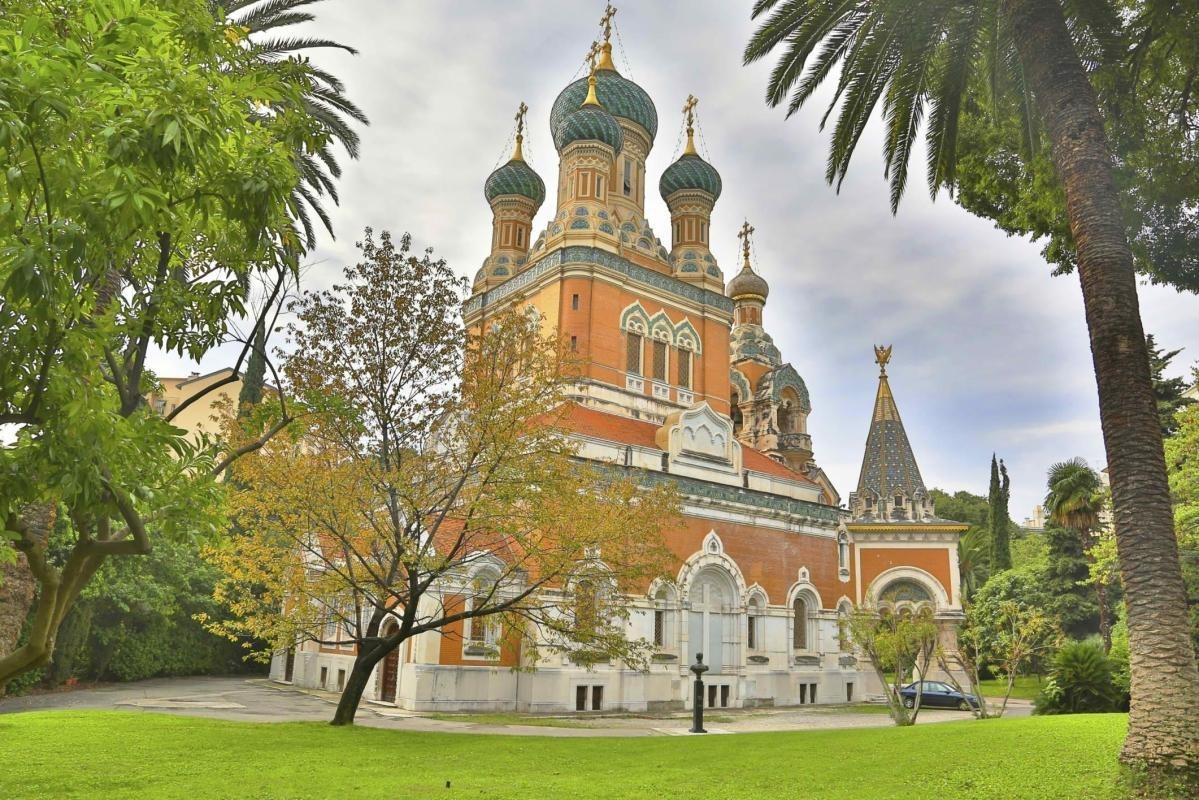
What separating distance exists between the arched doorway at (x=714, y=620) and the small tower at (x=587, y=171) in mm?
11715

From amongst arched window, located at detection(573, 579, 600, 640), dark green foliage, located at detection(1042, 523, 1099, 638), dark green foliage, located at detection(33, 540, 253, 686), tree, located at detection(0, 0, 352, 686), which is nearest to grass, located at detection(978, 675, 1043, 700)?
dark green foliage, located at detection(1042, 523, 1099, 638)

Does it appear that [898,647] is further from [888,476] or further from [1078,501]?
[1078,501]

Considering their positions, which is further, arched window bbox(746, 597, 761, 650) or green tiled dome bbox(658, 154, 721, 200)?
green tiled dome bbox(658, 154, 721, 200)

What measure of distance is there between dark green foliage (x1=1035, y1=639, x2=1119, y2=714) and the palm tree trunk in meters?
11.0

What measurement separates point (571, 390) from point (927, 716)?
14.4 m

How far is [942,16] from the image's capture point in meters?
11.7

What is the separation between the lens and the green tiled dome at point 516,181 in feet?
115

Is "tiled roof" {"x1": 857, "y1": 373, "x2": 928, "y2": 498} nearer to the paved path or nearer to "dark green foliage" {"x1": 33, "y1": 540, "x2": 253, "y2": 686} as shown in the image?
the paved path

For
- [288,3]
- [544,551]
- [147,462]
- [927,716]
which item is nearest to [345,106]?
[288,3]

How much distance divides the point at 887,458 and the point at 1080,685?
16.9 m

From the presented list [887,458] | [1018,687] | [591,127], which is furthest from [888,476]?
[591,127]

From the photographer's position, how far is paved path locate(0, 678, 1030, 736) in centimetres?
1802

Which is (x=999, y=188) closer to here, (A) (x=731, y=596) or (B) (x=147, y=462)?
(B) (x=147, y=462)

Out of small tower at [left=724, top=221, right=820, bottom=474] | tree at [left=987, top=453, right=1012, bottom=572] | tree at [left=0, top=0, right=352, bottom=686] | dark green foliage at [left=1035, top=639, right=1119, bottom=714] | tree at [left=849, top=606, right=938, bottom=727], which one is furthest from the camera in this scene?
tree at [left=987, top=453, right=1012, bottom=572]
